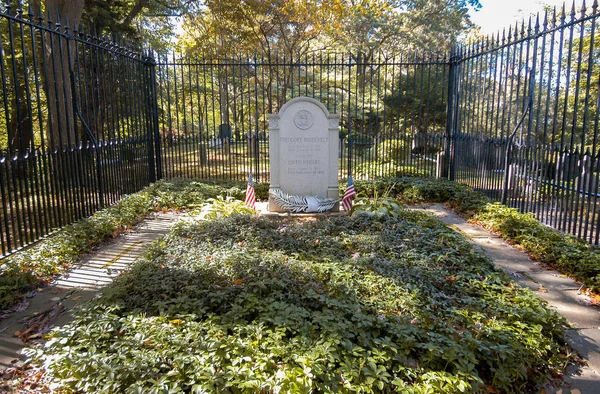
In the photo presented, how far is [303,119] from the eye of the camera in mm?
8328

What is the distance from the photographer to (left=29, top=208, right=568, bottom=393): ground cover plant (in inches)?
109

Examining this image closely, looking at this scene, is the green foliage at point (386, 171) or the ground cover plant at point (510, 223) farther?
the green foliage at point (386, 171)

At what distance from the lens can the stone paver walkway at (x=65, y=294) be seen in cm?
371

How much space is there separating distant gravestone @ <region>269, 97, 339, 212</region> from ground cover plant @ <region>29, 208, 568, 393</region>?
10.7 feet

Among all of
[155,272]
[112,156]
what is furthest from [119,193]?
[155,272]

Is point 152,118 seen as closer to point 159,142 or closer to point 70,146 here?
point 159,142

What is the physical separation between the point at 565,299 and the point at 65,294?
5477 mm

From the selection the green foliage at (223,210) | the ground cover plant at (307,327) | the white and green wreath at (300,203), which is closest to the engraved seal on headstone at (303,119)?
the white and green wreath at (300,203)

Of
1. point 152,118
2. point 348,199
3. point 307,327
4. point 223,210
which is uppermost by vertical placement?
point 152,118

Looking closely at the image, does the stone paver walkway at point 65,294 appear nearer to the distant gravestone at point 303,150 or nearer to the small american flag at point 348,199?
the distant gravestone at point 303,150

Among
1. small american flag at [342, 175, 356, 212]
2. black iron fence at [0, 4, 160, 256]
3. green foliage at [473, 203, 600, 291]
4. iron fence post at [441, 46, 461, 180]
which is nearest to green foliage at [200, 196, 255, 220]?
small american flag at [342, 175, 356, 212]

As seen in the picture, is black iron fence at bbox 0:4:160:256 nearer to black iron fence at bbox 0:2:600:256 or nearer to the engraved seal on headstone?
black iron fence at bbox 0:2:600:256

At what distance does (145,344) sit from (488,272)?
3.73 metres

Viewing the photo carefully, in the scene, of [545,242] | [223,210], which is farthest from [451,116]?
[223,210]
